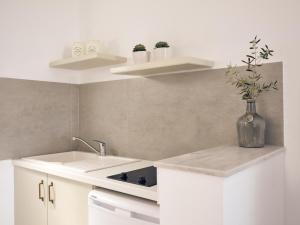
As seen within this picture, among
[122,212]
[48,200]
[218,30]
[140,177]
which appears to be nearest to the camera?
[122,212]

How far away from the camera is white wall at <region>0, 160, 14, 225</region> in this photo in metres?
2.37

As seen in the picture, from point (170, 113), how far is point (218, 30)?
695 mm

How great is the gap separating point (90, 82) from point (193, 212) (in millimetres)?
1920

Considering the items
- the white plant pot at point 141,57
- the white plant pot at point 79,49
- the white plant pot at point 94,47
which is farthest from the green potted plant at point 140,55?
the white plant pot at point 79,49

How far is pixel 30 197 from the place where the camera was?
Result: 2279 millimetres

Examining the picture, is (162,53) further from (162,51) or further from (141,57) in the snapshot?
(141,57)

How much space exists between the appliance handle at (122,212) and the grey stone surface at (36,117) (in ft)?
3.66

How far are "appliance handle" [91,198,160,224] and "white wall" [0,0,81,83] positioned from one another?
1422 millimetres

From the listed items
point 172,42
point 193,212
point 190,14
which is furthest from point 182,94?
point 193,212

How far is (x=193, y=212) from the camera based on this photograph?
121cm

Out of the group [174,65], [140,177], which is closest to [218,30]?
[174,65]

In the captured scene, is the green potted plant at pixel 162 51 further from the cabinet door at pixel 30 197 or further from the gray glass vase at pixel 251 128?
the cabinet door at pixel 30 197

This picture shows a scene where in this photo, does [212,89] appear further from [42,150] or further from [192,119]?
[42,150]

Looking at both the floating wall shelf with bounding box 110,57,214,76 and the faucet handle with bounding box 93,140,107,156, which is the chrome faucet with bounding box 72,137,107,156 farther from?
the floating wall shelf with bounding box 110,57,214,76
